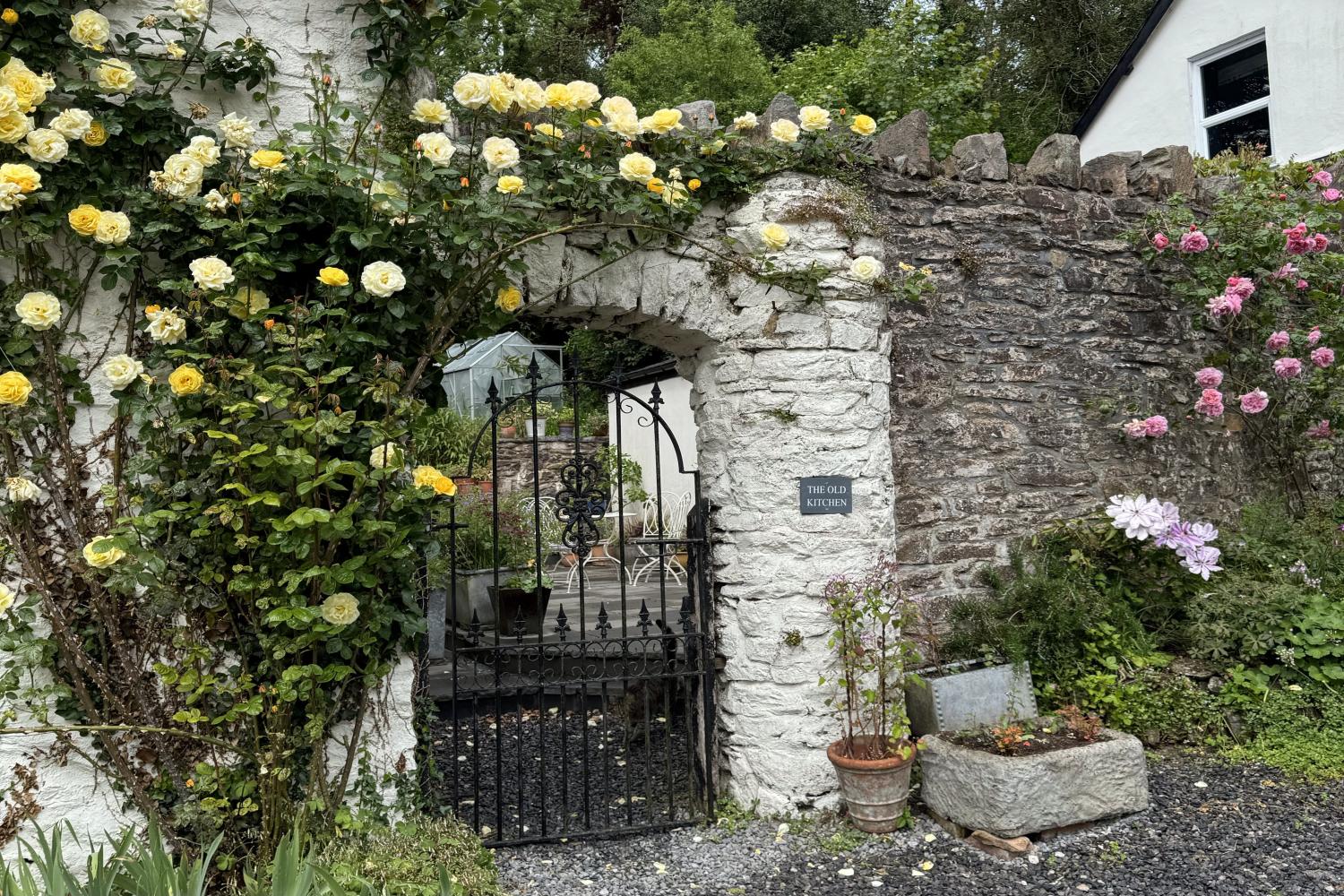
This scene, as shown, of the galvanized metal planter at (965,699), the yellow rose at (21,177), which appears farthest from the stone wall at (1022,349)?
the yellow rose at (21,177)

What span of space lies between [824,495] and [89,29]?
115 inches

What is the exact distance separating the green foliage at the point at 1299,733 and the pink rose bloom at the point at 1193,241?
2286mm

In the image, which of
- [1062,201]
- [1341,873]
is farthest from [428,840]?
[1062,201]

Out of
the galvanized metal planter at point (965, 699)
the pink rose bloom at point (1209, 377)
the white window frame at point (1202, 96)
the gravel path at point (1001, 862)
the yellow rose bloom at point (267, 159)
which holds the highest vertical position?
the white window frame at point (1202, 96)

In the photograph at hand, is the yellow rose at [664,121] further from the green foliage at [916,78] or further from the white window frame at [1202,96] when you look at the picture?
the green foliage at [916,78]

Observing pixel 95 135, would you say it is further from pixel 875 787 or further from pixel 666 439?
pixel 666 439

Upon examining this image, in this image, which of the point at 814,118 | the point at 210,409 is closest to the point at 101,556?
the point at 210,409

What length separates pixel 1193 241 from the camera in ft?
16.5

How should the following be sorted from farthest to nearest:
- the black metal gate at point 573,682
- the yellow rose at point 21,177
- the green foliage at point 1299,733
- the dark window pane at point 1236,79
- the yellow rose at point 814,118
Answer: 1. the dark window pane at point 1236,79
2. the green foliage at point 1299,733
3. the yellow rose at point 814,118
4. the black metal gate at point 573,682
5. the yellow rose at point 21,177

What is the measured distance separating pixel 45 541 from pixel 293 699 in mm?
899

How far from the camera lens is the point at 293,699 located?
291 centimetres

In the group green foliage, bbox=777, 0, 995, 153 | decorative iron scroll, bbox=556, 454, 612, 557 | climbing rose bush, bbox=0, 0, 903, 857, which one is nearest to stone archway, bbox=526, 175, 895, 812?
decorative iron scroll, bbox=556, 454, 612, 557

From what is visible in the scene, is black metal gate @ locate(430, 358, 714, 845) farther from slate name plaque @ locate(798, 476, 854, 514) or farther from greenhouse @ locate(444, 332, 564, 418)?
greenhouse @ locate(444, 332, 564, 418)

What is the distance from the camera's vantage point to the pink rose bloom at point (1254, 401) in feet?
17.1
